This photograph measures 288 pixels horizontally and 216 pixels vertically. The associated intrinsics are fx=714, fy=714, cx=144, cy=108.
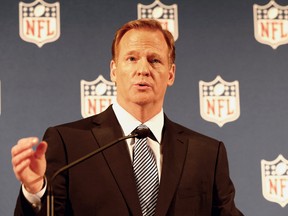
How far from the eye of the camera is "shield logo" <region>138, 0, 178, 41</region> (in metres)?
2.64

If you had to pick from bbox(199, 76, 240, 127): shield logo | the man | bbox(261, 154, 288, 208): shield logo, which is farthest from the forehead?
bbox(261, 154, 288, 208): shield logo

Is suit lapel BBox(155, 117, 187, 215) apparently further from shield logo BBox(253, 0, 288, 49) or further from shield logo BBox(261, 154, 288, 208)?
shield logo BBox(253, 0, 288, 49)

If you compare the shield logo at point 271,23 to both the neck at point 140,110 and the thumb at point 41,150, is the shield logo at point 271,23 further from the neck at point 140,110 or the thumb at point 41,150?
the thumb at point 41,150

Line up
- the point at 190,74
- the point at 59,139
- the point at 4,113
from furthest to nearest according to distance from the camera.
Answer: the point at 190,74
the point at 4,113
the point at 59,139

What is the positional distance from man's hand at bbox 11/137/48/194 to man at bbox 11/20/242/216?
0.33ft

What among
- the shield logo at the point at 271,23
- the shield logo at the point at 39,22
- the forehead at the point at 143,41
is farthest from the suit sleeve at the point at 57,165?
the shield logo at the point at 271,23

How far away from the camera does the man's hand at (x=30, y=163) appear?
1.32 metres

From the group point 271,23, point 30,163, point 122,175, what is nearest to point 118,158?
point 122,175

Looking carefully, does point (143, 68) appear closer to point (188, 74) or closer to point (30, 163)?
point (30, 163)

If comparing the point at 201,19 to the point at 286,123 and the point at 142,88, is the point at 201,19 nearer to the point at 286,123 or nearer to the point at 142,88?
the point at 286,123

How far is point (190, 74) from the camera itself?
2.64 m

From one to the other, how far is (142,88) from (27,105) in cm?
77

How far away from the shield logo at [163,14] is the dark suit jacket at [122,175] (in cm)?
81

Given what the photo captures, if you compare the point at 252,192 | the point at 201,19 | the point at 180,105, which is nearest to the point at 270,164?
the point at 252,192
